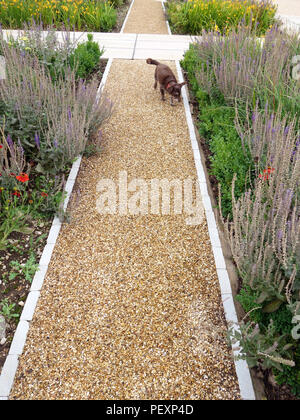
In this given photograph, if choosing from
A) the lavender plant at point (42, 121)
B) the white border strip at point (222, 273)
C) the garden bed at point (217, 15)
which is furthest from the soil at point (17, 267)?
the garden bed at point (217, 15)

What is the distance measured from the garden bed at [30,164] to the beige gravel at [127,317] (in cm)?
21

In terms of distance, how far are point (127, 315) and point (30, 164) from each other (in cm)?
210

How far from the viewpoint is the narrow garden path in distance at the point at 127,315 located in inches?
80.5

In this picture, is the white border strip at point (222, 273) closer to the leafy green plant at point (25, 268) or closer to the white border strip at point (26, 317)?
the white border strip at point (26, 317)

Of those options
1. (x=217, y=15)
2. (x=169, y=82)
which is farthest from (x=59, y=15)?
(x=169, y=82)

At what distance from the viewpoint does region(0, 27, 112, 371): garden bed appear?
269 centimetres

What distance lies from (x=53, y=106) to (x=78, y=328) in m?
2.39

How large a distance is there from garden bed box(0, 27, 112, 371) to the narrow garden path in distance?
0.21m

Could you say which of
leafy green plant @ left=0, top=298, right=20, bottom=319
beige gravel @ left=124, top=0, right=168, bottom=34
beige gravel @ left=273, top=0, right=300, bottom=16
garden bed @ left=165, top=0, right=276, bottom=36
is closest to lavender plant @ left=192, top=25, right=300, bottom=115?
leafy green plant @ left=0, top=298, right=20, bottom=319

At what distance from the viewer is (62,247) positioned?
9.71 feet

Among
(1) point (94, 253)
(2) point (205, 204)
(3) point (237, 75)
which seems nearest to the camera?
(1) point (94, 253)

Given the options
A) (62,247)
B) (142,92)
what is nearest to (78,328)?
(62,247)

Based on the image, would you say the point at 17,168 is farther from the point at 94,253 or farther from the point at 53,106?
the point at 94,253

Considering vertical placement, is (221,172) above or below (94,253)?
above
